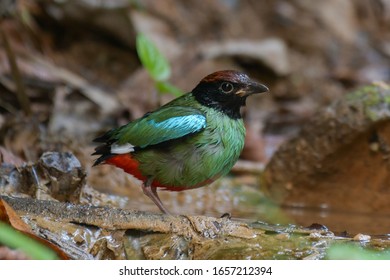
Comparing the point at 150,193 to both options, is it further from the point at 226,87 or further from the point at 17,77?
the point at 17,77

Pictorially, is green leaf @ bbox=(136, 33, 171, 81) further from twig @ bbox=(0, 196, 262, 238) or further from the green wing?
twig @ bbox=(0, 196, 262, 238)

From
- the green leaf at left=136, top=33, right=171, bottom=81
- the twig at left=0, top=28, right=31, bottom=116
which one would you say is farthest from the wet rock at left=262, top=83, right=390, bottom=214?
the twig at left=0, top=28, right=31, bottom=116

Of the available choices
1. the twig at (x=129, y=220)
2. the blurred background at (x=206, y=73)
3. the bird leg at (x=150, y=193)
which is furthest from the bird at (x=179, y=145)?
the blurred background at (x=206, y=73)

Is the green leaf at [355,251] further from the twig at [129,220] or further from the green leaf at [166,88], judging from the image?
the green leaf at [166,88]

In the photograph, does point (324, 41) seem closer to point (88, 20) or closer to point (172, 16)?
point (172, 16)

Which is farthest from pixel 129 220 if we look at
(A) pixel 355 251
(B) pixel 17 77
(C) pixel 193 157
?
(B) pixel 17 77

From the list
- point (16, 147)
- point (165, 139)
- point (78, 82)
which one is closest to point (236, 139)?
point (165, 139)
